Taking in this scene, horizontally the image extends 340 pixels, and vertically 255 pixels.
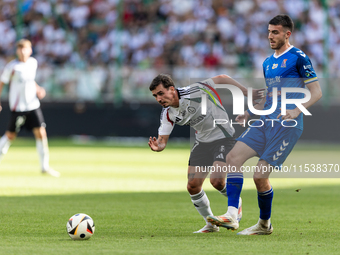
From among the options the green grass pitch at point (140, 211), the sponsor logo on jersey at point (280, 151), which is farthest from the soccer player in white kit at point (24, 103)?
the sponsor logo on jersey at point (280, 151)

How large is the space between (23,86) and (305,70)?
305 inches

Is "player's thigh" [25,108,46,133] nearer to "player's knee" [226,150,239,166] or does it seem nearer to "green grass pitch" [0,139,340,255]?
"green grass pitch" [0,139,340,255]

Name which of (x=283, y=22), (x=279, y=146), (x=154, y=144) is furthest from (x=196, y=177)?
(x=283, y=22)

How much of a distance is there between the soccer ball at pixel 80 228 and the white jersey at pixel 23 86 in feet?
22.9

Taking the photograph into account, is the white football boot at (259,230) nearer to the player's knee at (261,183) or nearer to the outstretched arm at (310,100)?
the player's knee at (261,183)

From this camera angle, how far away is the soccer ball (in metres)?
5.70

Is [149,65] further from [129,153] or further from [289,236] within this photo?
[289,236]

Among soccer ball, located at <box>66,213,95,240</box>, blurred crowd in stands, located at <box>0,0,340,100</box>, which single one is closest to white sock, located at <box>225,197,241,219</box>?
soccer ball, located at <box>66,213,95,240</box>

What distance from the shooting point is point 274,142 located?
6.08m

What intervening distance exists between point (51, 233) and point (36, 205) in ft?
7.36

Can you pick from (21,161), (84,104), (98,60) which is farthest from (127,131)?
(21,161)

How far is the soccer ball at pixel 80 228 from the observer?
18.7 ft

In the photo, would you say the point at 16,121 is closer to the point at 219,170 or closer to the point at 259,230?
the point at 219,170

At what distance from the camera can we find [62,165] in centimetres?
1448
